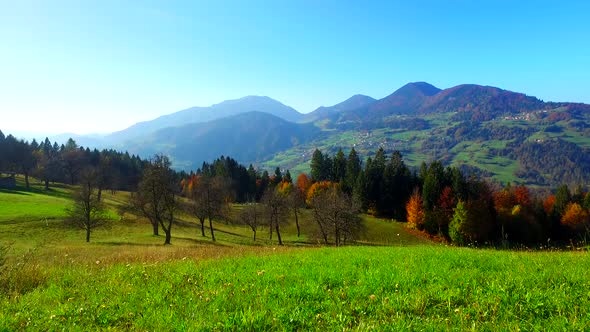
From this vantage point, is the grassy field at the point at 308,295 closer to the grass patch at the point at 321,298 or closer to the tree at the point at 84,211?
the grass patch at the point at 321,298

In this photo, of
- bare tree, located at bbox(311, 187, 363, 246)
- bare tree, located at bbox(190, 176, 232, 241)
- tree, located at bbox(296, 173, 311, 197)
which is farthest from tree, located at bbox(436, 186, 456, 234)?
bare tree, located at bbox(190, 176, 232, 241)

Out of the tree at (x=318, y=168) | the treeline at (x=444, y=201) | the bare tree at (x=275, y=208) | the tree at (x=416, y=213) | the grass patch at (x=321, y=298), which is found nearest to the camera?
the grass patch at (x=321, y=298)

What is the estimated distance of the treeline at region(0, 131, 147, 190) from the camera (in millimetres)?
92812

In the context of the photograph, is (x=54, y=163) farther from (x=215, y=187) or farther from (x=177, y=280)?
(x=177, y=280)

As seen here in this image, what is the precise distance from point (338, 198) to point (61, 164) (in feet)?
283

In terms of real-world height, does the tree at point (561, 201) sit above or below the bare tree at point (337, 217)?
below

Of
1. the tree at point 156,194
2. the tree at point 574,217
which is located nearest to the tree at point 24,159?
the tree at point 156,194

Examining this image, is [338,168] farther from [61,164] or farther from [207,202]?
[61,164]

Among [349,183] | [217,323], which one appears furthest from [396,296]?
[349,183]

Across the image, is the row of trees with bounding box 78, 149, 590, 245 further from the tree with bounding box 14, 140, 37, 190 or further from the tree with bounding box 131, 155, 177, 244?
the tree with bounding box 14, 140, 37, 190

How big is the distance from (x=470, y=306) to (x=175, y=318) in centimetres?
509

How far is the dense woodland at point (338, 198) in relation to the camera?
53719 mm

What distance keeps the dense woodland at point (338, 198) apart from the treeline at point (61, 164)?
0.32 m

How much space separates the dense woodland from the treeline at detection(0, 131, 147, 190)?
1.04ft
